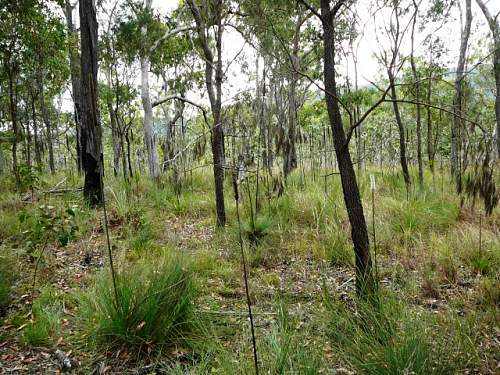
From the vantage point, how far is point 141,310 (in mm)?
2568

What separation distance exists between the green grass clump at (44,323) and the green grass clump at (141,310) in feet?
0.74

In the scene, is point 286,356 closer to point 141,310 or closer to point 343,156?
point 141,310

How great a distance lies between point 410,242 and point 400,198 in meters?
2.13

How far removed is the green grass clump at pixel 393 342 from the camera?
6.50 feet

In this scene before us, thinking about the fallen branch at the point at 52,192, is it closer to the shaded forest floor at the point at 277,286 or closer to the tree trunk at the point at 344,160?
the shaded forest floor at the point at 277,286

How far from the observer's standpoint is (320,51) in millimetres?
10188

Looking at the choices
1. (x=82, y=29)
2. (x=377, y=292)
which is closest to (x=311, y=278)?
(x=377, y=292)

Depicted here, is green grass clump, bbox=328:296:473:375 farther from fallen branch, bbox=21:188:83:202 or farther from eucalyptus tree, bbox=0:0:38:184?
eucalyptus tree, bbox=0:0:38:184

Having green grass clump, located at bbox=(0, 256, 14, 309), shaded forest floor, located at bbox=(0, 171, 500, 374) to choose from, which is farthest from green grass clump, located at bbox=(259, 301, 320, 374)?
green grass clump, located at bbox=(0, 256, 14, 309)

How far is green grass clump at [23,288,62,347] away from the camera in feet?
8.61

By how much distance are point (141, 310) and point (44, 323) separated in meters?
0.86

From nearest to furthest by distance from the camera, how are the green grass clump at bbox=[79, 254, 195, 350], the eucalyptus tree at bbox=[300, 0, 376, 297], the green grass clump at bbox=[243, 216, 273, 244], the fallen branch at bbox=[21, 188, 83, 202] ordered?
1. the green grass clump at bbox=[79, 254, 195, 350]
2. the eucalyptus tree at bbox=[300, 0, 376, 297]
3. the green grass clump at bbox=[243, 216, 273, 244]
4. the fallen branch at bbox=[21, 188, 83, 202]

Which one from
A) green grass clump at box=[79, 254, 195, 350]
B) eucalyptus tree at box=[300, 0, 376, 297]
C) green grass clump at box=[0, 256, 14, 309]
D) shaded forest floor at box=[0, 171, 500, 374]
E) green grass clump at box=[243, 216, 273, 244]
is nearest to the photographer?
shaded forest floor at box=[0, 171, 500, 374]

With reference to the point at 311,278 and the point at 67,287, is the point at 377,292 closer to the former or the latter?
the point at 311,278
